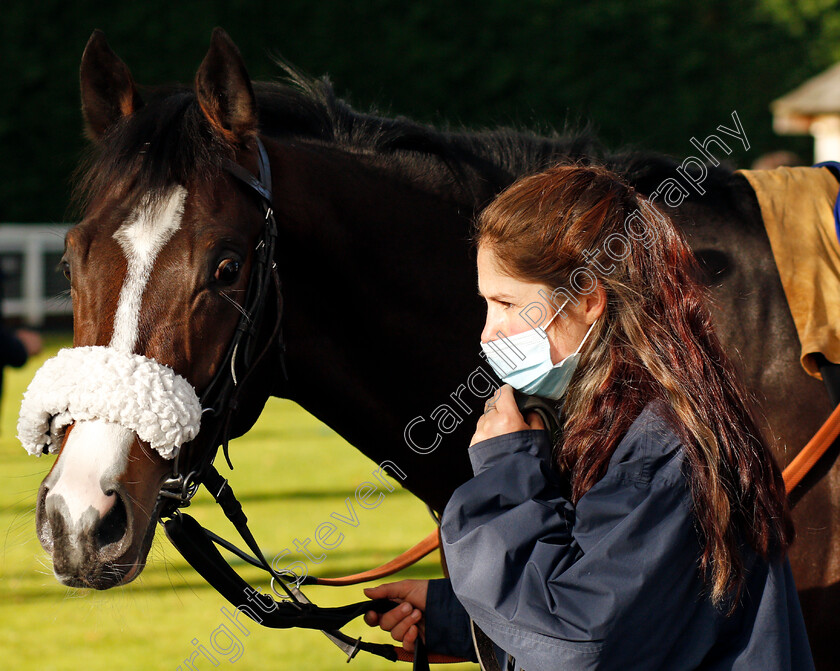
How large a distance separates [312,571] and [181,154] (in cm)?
368

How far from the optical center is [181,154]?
201cm

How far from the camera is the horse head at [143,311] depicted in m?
1.77

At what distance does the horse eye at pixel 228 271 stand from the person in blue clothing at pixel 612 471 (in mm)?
612

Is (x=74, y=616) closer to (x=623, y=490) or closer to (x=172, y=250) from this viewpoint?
(x=172, y=250)

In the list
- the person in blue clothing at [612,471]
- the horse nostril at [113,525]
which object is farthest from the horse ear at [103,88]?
the person in blue clothing at [612,471]

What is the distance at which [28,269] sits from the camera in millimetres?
14820

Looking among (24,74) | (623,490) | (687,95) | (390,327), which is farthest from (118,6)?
(623,490)

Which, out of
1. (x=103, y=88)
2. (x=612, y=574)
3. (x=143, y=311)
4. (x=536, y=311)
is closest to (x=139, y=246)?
(x=143, y=311)

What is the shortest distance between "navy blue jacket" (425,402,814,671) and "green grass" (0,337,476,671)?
1.17 metres

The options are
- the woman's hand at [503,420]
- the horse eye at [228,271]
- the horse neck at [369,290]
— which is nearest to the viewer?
the woman's hand at [503,420]

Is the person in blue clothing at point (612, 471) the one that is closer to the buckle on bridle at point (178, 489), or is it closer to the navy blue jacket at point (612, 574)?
the navy blue jacket at point (612, 574)

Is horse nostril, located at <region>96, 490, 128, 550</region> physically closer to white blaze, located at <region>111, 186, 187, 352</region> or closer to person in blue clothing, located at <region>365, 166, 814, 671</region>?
white blaze, located at <region>111, 186, 187, 352</region>

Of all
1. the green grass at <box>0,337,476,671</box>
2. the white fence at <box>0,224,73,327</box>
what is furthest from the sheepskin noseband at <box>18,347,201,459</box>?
the white fence at <box>0,224,73,327</box>

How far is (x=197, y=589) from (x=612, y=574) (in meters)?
4.22
